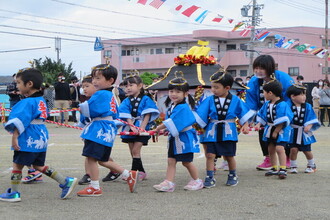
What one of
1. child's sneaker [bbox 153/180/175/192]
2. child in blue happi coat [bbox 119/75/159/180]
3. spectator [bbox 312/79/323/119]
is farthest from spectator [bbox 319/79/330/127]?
child's sneaker [bbox 153/180/175/192]

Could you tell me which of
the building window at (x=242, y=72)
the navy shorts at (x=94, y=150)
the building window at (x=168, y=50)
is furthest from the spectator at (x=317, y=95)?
the building window at (x=168, y=50)

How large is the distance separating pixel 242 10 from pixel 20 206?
29257mm

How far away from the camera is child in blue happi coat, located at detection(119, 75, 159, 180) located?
7.20 meters

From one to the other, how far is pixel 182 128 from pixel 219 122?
655 millimetres

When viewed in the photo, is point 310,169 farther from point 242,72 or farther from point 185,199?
point 242,72

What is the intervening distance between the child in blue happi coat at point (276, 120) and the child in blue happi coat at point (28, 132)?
3.09 meters

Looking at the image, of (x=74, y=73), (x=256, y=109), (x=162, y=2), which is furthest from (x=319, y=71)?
(x=256, y=109)

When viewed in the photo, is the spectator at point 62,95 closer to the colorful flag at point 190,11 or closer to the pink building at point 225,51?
the colorful flag at point 190,11

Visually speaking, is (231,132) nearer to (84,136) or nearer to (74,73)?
(84,136)

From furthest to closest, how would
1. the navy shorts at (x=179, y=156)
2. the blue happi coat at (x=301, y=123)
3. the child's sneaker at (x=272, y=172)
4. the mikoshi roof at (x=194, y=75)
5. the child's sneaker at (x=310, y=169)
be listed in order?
the blue happi coat at (x=301, y=123)
the child's sneaker at (x=310, y=169)
the child's sneaker at (x=272, y=172)
the mikoshi roof at (x=194, y=75)
the navy shorts at (x=179, y=156)

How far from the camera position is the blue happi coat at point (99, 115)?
19.0 feet

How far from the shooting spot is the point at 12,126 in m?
5.46

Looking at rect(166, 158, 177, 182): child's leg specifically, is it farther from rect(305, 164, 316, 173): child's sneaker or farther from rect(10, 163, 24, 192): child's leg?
rect(305, 164, 316, 173): child's sneaker

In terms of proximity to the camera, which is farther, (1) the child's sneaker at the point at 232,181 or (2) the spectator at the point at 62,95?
(2) the spectator at the point at 62,95
